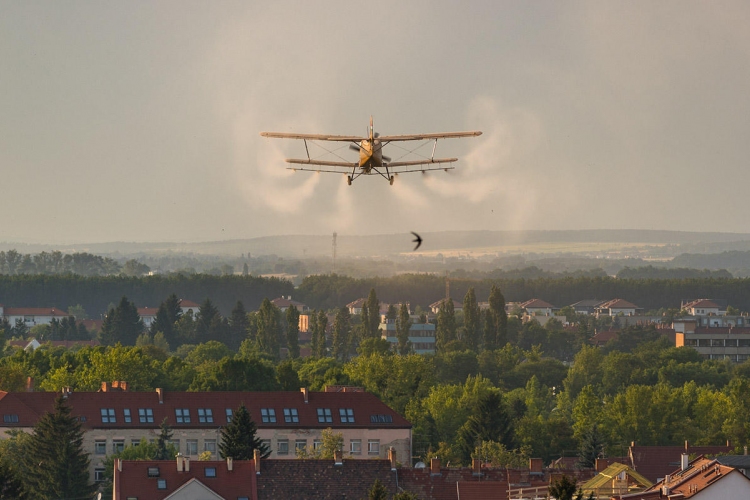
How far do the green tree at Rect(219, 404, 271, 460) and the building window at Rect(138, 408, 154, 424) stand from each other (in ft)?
59.1

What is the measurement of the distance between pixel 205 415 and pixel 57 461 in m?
24.7

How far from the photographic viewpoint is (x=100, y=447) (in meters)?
139

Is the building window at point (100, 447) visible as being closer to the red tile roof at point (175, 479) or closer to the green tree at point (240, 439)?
the green tree at point (240, 439)

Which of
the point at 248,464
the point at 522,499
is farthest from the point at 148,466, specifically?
the point at 522,499

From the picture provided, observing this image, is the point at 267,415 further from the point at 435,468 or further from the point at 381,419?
the point at 435,468

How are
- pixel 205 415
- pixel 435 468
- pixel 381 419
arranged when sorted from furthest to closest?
pixel 381 419
pixel 205 415
pixel 435 468

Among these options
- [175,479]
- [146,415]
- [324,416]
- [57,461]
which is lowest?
[57,461]

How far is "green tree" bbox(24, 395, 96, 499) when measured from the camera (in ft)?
388

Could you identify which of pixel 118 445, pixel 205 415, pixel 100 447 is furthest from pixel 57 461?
pixel 205 415

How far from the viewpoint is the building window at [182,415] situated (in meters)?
143

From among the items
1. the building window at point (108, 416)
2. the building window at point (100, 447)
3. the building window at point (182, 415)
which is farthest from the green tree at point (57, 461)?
the building window at point (182, 415)

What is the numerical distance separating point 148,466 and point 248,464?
18.4 feet

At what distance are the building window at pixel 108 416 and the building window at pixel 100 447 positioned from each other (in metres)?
2.06

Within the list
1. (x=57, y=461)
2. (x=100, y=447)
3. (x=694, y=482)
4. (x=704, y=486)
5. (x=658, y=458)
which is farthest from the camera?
(x=100, y=447)
